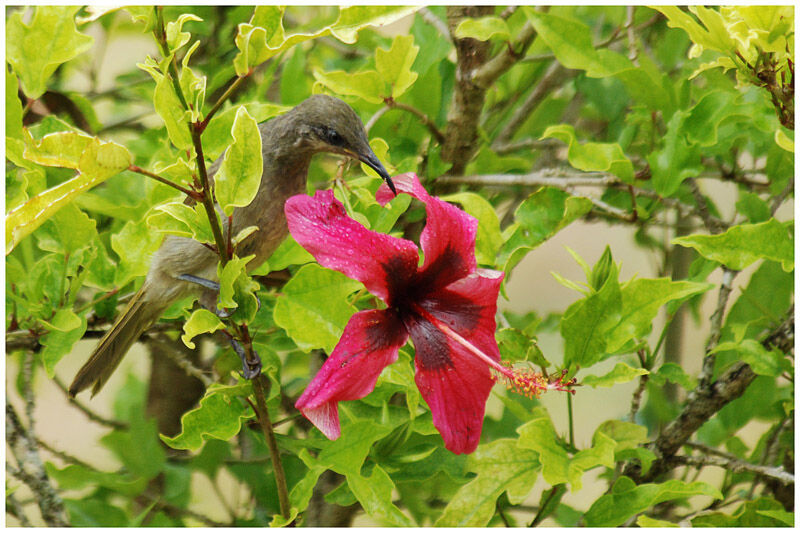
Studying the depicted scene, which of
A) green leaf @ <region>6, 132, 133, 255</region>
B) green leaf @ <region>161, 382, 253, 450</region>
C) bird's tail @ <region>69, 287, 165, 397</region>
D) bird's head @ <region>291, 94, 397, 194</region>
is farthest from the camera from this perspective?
bird's tail @ <region>69, 287, 165, 397</region>

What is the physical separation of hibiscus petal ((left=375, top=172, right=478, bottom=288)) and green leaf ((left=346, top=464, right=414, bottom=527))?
28 centimetres

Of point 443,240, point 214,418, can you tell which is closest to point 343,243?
point 443,240

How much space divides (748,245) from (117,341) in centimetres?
94

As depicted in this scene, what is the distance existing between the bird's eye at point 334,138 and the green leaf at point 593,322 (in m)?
0.36

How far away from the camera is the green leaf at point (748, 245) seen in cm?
98

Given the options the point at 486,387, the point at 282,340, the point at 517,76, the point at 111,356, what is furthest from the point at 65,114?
the point at 486,387

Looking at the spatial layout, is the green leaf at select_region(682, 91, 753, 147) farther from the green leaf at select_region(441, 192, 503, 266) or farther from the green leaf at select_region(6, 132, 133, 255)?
the green leaf at select_region(6, 132, 133, 255)

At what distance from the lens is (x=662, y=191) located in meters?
1.14

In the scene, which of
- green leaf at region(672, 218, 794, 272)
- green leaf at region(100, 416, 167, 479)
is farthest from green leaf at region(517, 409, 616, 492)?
green leaf at region(100, 416, 167, 479)

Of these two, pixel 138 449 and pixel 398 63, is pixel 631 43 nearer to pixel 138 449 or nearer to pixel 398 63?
pixel 398 63

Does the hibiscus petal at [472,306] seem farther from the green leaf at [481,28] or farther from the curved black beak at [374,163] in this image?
the green leaf at [481,28]

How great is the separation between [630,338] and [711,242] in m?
0.15

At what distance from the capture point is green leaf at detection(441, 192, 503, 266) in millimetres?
1067

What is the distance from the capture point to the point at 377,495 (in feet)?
3.17
